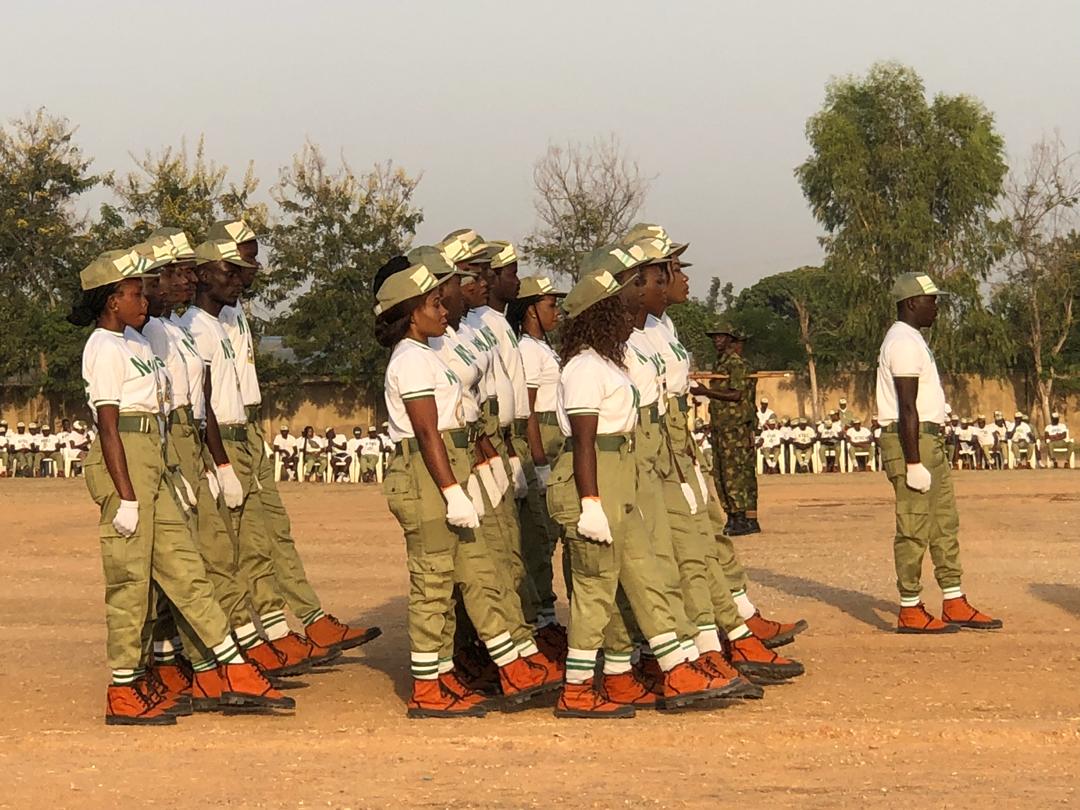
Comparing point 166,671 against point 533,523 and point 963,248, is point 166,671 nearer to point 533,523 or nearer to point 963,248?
point 533,523

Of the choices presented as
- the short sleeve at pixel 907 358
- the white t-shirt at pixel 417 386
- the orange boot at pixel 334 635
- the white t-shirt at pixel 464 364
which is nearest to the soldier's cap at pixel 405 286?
the white t-shirt at pixel 417 386

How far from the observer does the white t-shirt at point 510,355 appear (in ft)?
32.6

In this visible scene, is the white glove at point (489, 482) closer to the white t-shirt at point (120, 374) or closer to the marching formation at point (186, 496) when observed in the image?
the marching formation at point (186, 496)

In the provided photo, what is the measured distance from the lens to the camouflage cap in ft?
28.2

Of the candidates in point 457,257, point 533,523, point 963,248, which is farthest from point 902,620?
point 963,248

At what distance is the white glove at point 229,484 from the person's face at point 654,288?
8.09ft

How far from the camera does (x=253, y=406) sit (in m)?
10.1

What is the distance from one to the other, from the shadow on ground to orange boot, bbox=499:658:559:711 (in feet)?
11.5

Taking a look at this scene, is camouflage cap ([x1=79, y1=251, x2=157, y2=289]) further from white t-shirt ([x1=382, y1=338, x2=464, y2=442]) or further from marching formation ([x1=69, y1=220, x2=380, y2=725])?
white t-shirt ([x1=382, y1=338, x2=464, y2=442])

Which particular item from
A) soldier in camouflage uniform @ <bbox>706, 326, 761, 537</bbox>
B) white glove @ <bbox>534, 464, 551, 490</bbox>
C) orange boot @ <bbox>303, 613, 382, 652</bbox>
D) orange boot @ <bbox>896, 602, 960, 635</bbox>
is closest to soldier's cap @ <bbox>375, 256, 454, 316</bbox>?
white glove @ <bbox>534, 464, 551, 490</bbox>

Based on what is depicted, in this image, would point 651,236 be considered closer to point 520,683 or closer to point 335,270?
point 520,683

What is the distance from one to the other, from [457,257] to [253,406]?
4.99 feet

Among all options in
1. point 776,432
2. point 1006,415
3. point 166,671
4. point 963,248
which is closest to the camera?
point 166,671

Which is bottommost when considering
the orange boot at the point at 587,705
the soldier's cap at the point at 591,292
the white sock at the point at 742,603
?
the orange boot at the point at 587,705
